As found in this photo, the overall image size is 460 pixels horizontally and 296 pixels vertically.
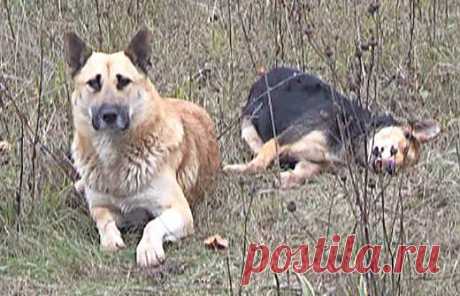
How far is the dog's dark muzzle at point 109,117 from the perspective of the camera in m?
5.13

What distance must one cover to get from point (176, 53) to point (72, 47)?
6.29 ft

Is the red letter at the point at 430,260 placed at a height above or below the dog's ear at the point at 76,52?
below

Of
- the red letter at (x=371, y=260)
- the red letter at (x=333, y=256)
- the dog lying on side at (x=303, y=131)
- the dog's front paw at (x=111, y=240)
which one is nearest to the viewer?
the red letter at (x=371, y=260)

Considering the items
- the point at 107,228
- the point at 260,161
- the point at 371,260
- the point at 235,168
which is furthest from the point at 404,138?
the point at 371,260

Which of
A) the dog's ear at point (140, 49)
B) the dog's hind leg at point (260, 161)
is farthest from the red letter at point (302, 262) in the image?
the dog's ear at point (140, 49)

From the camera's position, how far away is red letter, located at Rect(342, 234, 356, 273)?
428 cm

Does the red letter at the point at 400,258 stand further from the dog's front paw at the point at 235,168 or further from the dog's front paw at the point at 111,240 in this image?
the dog's front paw at the point at 235,168

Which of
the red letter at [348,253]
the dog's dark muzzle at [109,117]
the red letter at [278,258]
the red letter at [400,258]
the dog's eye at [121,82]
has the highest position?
the dog's eye at [121,82]

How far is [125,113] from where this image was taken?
518 cm

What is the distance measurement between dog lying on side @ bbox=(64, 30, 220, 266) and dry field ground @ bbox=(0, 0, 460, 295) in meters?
0.13

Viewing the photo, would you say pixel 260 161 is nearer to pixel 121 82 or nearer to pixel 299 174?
pixel 299 174

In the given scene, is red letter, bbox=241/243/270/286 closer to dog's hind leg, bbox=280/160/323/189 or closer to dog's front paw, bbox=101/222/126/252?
dog's front paw, bbox=101/222/126/252

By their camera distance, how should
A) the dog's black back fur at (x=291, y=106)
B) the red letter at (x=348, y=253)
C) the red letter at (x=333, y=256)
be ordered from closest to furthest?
the red letter at (x=348, y=253)
the red letter at (x=333, y=256)
the dog's black back fur at (x=291, y=106)

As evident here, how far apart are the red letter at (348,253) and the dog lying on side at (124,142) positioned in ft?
3.03
